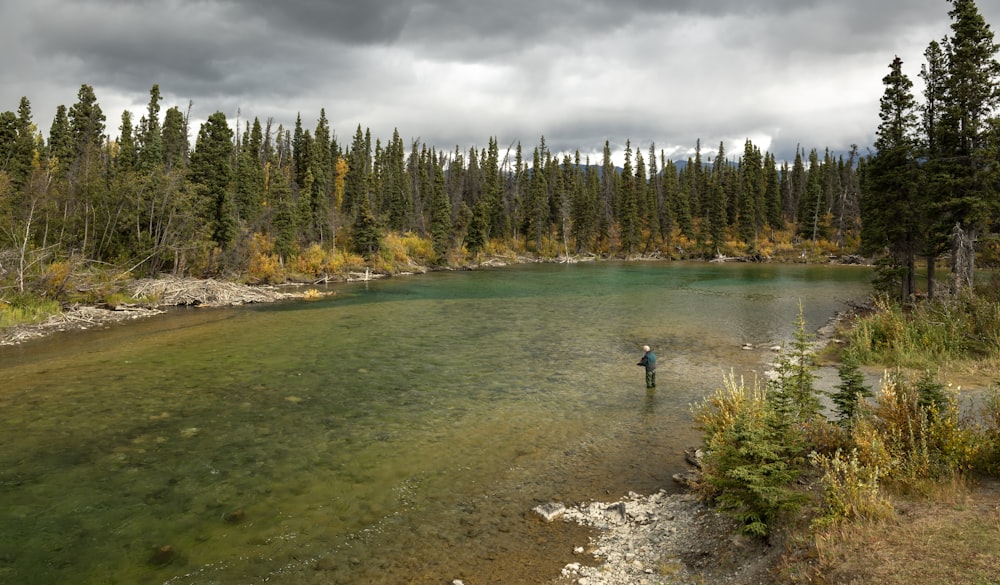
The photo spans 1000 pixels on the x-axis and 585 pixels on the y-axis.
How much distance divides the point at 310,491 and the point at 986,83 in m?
36.0

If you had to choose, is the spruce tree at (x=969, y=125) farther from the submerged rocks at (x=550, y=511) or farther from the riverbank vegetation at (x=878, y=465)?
the submerged rocks at (x=550, y=511)

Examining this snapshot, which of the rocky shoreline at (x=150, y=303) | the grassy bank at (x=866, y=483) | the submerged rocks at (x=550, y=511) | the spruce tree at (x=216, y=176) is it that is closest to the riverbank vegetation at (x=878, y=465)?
the grassy bank at (x=866, y=483)

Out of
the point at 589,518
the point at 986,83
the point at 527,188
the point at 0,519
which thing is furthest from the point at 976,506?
the point at 527,188

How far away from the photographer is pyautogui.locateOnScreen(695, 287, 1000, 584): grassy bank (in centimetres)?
572

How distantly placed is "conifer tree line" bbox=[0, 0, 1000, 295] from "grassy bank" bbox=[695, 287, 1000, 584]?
2318 cm

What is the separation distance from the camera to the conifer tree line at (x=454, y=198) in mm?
28078

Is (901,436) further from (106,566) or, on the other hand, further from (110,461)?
(110,461)

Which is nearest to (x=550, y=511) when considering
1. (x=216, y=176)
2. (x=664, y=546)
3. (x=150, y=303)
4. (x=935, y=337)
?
(x=664, y=546)

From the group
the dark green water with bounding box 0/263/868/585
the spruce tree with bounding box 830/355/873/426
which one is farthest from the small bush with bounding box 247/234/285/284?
the spruce tree with bounding box 830/355/873/426

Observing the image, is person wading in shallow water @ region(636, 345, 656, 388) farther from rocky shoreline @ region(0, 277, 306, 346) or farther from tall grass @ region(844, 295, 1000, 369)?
rocky shoreline @ region(0, 277, 306, 346)

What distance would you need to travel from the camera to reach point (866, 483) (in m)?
7.57

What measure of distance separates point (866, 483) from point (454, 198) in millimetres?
116606

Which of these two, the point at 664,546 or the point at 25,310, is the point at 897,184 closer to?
the point at 664,546

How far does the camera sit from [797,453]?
8.98 meters
